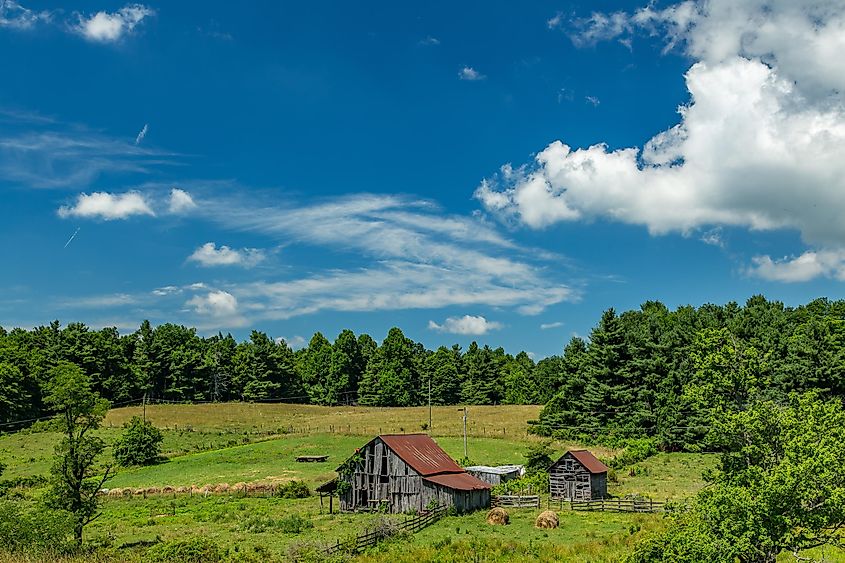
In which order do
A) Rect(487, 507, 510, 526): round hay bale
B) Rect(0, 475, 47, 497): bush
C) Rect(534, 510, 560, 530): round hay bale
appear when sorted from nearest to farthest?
1. Rect(534, 510, 560, 530): round hay bale
2. Rect(487, 507, 510, 526): round hay bale
3. Rect(0, 475, 47, 497): bush

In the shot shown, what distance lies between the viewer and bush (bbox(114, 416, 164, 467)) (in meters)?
73.2

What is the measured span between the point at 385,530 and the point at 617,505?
18.0 m

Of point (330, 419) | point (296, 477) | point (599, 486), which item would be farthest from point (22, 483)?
point (599, 486)

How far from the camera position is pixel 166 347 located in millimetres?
131250

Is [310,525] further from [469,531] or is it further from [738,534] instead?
[738,534]

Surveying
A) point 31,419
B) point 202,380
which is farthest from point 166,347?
point 31,419

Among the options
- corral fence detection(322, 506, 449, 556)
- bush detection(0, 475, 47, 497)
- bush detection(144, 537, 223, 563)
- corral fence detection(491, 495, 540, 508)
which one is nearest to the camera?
bush detection(144, 537, 223, 563)

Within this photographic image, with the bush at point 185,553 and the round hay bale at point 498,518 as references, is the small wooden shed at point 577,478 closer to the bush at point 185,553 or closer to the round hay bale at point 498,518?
the round hay bale at point 498,518

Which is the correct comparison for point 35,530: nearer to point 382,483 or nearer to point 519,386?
point 382,483

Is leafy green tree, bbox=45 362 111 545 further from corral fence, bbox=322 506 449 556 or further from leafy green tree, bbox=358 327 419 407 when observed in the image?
leafy green tree, bbox=358 327 419 407

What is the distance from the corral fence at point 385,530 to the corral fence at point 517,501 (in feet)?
18.5

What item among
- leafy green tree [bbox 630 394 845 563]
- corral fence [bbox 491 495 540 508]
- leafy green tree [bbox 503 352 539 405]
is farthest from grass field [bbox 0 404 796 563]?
leafy green tree [bbox 503 352 539 405]

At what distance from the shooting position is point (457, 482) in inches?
2026

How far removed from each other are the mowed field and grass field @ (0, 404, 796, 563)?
12cm
